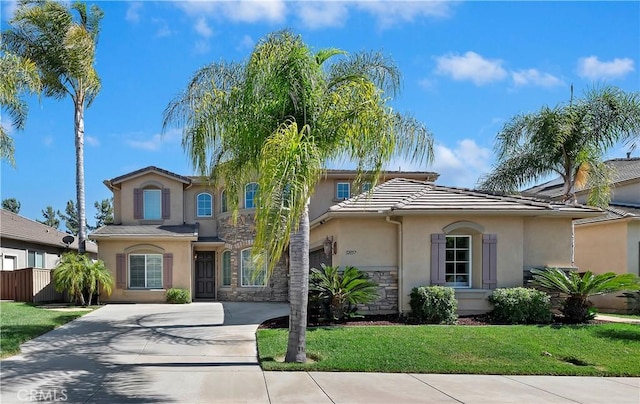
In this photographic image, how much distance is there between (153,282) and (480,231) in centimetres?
1438

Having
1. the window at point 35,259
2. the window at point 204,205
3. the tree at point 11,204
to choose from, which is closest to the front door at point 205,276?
the window at point 204,205

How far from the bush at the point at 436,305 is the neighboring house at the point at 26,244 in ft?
53.5

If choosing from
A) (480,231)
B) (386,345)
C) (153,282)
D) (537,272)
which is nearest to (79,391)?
(386,345)

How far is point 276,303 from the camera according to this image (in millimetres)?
20234

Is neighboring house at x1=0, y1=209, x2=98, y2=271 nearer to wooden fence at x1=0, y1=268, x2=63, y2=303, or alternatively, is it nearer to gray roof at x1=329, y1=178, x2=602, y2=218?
wooden fence at x1=0, y1=268, x2=63, y2=303

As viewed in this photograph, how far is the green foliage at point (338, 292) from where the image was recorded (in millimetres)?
12500

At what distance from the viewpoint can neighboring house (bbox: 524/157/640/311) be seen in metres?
16.9

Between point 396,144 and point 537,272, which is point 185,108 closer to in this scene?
point 396,144

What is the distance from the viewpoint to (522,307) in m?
12.8

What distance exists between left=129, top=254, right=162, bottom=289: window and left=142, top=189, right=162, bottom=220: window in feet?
6.50

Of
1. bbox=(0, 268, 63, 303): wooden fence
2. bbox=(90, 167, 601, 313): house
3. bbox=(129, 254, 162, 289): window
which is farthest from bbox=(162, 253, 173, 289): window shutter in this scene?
bbox=(90, 167, 601, 313): house

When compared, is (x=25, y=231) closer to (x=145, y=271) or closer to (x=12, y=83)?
(x=145, y=271)

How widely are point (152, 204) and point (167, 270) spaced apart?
335cm

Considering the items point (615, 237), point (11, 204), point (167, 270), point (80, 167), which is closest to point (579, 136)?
point (615, 237)
